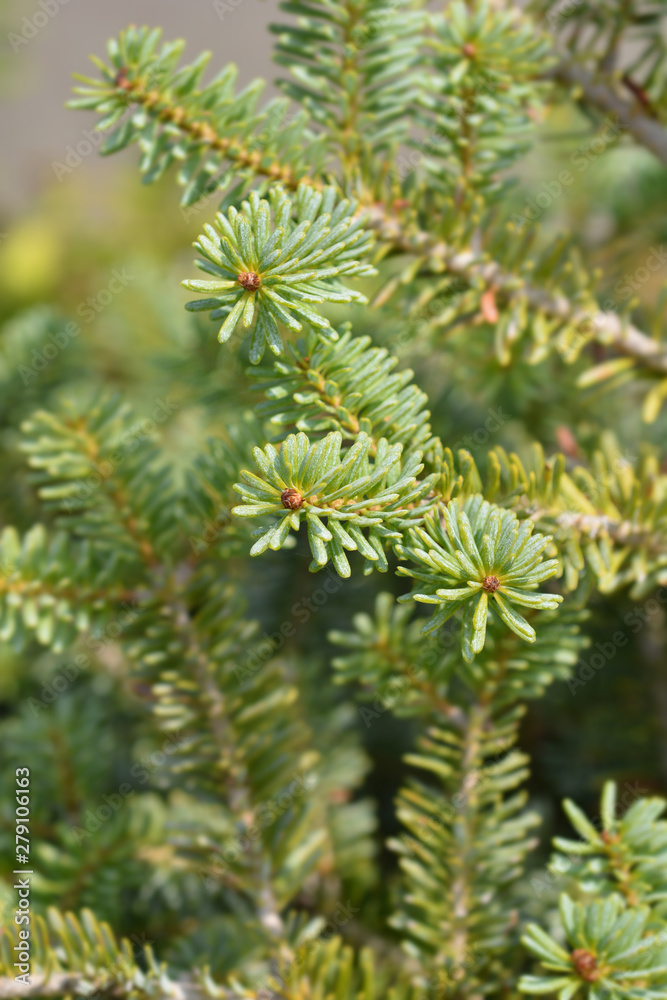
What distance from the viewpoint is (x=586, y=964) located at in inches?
11.8

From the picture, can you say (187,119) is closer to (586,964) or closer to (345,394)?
(345,394)

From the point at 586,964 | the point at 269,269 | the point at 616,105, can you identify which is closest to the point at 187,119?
the point at 269,269

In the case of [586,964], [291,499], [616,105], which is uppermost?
[616,105]

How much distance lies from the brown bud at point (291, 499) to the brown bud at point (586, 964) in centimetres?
20

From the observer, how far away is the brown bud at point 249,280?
0.26 m

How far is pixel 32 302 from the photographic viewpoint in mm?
952

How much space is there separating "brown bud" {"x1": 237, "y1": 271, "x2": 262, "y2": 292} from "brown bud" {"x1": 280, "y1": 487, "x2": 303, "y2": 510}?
6 centimetres

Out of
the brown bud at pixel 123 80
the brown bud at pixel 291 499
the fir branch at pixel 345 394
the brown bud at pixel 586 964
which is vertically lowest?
the brown bud at pixel 586 964

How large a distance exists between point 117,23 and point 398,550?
152 centimetres

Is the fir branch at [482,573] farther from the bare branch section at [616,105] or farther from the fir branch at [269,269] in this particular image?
the bare branch section at [616,105]

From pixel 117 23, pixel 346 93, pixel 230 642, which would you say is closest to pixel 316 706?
pixel 230 642

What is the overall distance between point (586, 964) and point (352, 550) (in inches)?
6.8

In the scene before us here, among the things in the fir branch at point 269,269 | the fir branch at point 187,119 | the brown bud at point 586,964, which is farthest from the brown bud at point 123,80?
the brown bud at point 586,964

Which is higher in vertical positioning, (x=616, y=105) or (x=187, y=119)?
(x=616, y=105)
